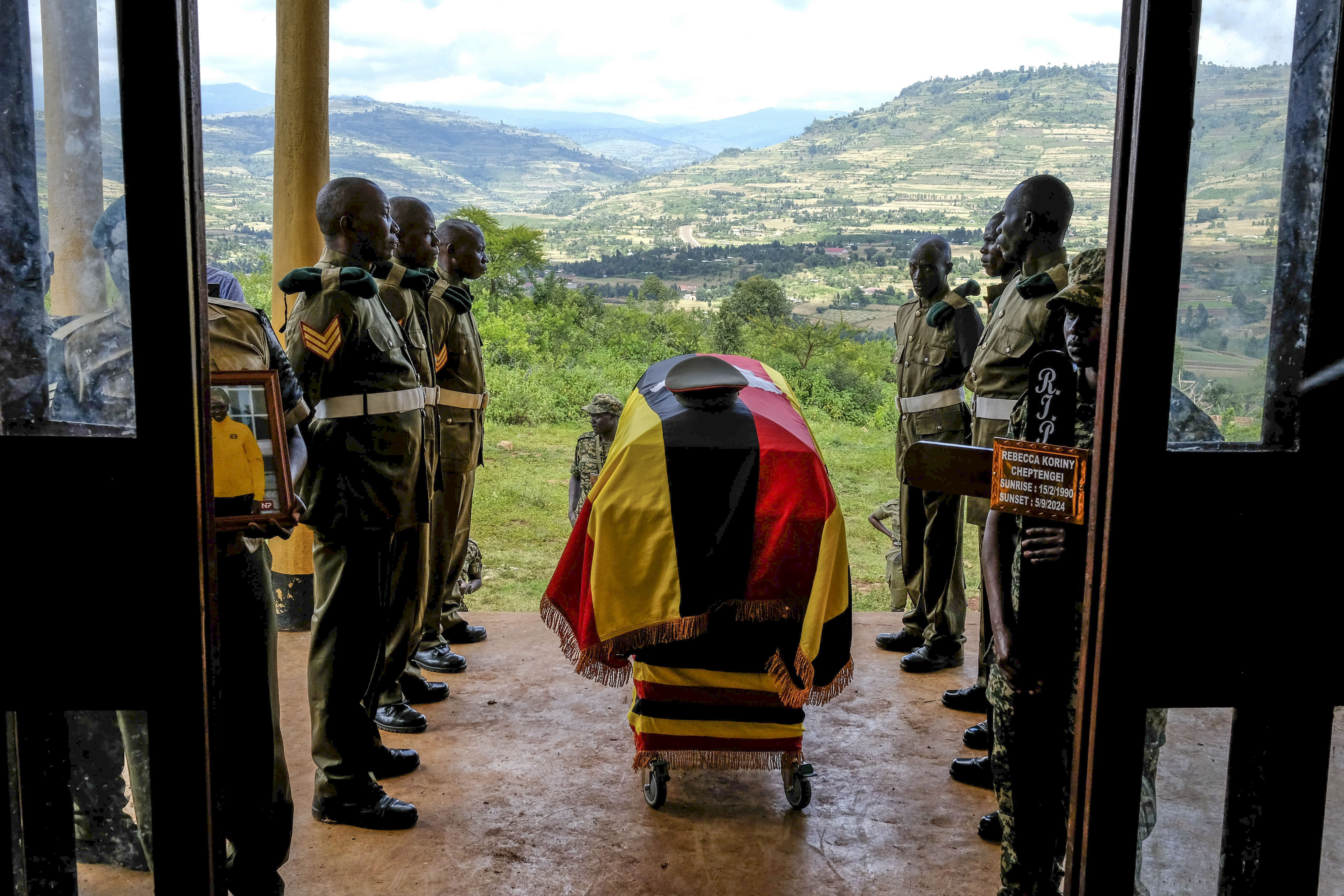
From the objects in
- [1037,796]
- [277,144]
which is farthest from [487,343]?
[1037,796]

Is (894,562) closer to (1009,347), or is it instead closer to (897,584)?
(897,584)

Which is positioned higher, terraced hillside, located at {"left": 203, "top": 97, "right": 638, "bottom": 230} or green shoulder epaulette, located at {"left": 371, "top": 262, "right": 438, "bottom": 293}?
terraced hillside, located at {"left": 203, "top": 97, "right": 638, "bottom": 230}

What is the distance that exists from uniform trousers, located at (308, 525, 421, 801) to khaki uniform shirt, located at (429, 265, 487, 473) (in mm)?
1347

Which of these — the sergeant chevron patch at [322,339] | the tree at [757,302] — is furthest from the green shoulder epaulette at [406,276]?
the tree at [757,302]

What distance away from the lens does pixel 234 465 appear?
6.94 feet

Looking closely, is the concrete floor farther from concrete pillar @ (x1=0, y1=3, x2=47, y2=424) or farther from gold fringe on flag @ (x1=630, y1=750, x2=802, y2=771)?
concrete pillar @ (x1=0, y1=3, x2=47, y2=424)

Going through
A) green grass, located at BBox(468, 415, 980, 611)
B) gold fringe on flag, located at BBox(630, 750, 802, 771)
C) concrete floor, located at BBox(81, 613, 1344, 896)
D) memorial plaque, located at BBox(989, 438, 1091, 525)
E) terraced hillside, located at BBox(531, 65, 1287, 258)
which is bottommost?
green grass, located at BBox(468, 415, 980, 611)

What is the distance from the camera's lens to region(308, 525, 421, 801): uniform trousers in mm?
3010

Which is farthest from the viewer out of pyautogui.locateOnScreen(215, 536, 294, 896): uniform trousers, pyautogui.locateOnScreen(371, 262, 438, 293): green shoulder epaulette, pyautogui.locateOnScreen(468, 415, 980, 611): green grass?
pyautogui.locateOnScreen(468, 415, 980, 611): green grass

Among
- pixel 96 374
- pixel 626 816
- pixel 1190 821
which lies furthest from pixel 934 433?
pixel 96 374

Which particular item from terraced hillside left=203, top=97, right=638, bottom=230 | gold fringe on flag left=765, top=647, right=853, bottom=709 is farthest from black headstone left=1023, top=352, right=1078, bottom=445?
terraced hillside left=203, top=97, right=638, bottom=230

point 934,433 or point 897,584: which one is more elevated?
point 934,433

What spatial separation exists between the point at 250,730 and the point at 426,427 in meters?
1.42

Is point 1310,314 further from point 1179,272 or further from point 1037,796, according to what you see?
point 1037,796
